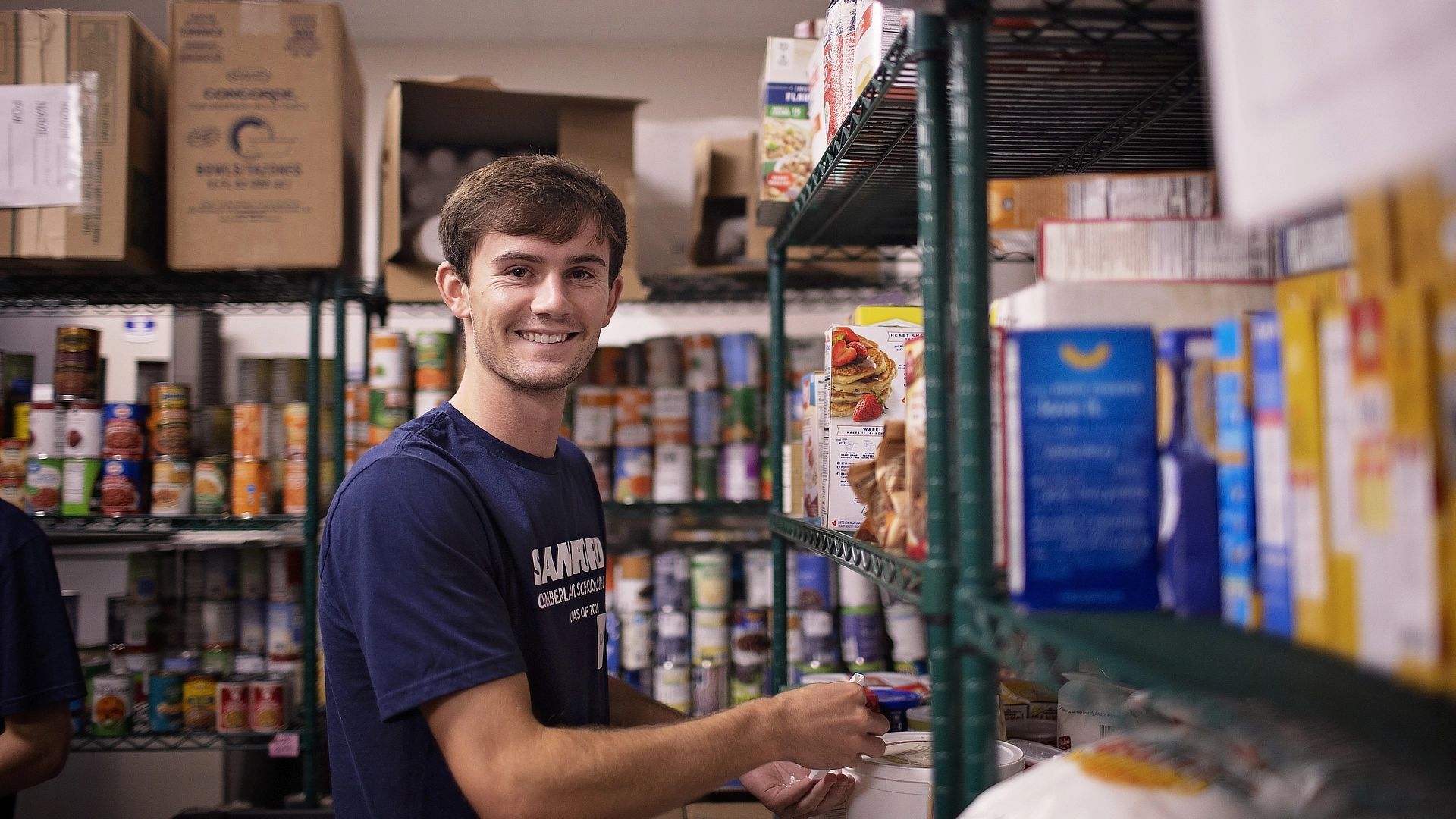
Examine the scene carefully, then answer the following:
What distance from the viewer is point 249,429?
241 cm

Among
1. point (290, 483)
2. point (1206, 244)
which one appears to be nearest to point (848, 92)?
point (1206, 244)

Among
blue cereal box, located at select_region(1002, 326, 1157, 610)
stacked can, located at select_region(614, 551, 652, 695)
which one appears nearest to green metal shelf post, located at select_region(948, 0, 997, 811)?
blue cereal box, located at select_region(1002, 326, 1157, 610)

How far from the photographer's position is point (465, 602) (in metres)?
1.12

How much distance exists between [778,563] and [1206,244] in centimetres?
137

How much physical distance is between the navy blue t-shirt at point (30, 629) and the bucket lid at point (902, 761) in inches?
69.8

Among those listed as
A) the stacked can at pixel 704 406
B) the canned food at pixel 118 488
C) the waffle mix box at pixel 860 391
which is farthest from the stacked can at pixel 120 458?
the waffle mix box at pixel 860 391

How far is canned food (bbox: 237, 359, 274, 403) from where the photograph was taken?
246cm

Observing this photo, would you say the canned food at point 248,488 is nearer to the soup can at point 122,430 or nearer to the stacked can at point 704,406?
the soup can at point 122,430

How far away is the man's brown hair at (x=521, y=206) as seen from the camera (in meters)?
1.47

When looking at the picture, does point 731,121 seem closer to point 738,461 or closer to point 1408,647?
point 738,461

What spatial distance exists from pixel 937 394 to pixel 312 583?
2.13m

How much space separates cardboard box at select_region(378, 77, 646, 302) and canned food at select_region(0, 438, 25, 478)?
1114 mm

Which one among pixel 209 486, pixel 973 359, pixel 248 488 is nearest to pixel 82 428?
pixel 209 486

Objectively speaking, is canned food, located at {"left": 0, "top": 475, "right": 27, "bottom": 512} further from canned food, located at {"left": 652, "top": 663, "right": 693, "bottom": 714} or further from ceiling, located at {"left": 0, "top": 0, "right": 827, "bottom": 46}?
canned food, located at {"left": 652, "top": 663, "right": 693, "bottom": 714}
